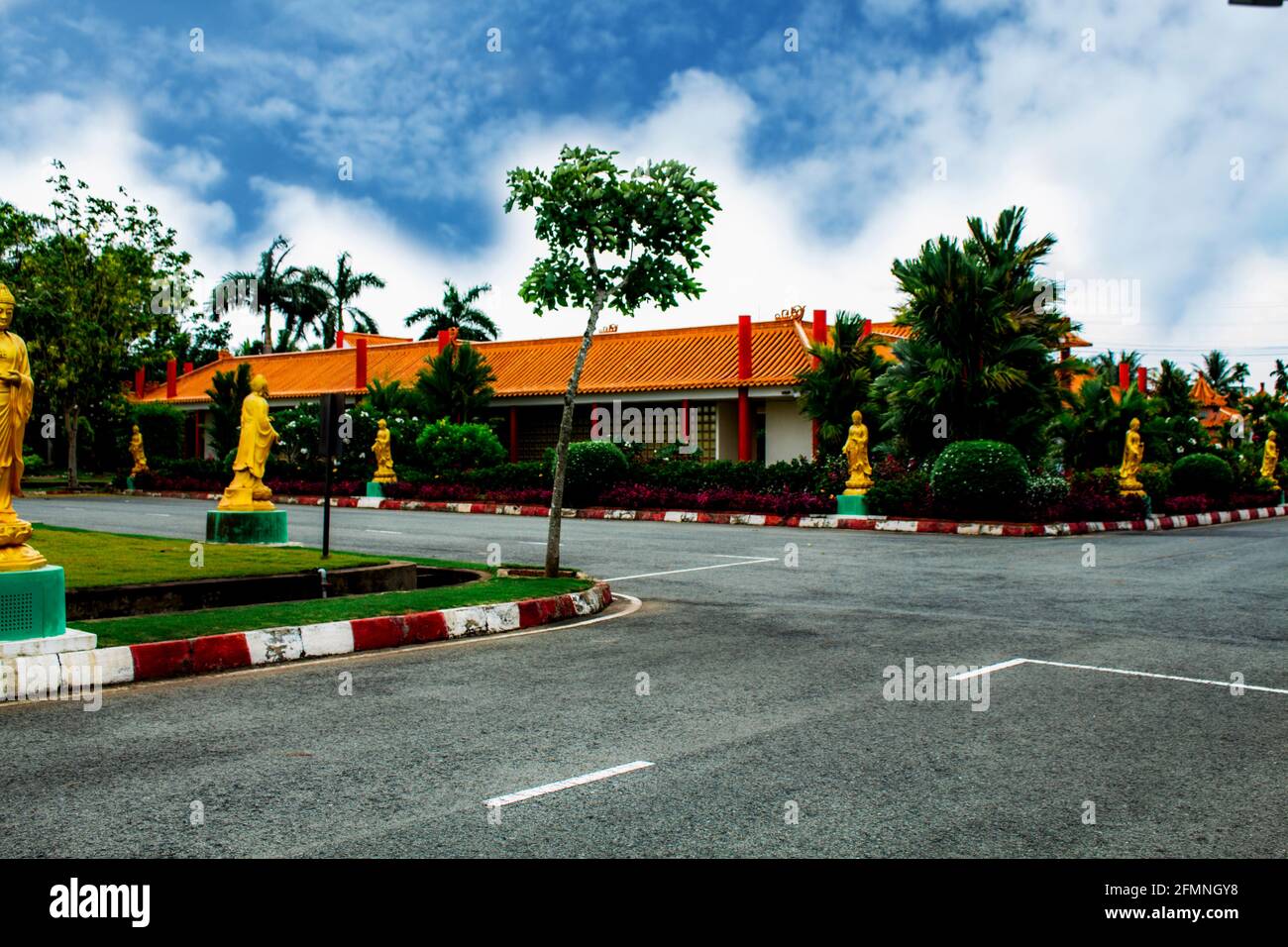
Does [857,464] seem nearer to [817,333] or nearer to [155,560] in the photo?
[817,333]

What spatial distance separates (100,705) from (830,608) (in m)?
→ 6.24

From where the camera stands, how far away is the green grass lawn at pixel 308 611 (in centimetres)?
787

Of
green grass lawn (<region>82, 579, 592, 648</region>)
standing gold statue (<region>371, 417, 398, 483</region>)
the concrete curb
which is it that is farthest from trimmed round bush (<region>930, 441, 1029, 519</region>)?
standing gold statue (<region>371, 417, 398, 483</region>)

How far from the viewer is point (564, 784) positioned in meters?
4.71

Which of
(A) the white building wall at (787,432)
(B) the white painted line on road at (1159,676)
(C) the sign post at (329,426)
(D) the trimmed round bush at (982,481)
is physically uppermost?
(A) the white building wall at (787,432)

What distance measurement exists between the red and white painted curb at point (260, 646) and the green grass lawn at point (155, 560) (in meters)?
2.12

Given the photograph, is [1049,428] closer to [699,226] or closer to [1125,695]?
[699,226]

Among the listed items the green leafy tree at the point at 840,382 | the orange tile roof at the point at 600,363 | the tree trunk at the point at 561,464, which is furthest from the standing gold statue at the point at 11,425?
the orange tile roof at the point at 600,363

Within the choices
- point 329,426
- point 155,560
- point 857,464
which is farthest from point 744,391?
point 155,560

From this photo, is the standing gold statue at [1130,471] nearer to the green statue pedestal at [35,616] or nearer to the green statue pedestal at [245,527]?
the green statue pedestal at [245,527]

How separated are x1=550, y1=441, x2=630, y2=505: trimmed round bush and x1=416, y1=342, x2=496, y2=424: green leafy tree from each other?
9.96 m
